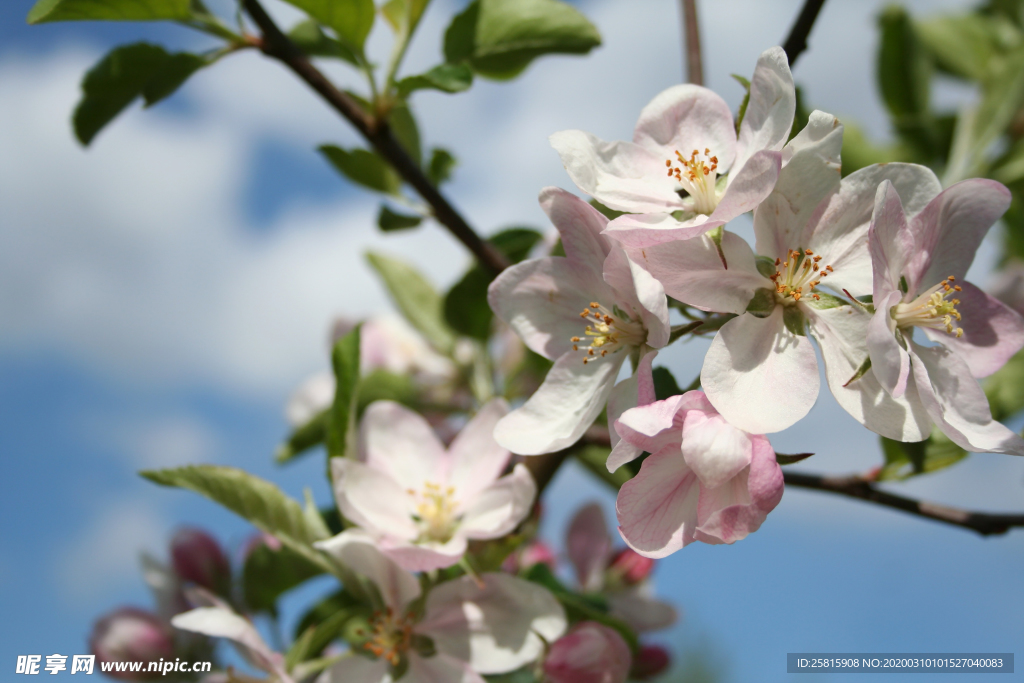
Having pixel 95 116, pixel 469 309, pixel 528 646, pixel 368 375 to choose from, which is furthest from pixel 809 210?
pixel 95 116

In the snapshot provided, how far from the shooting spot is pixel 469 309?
169cm

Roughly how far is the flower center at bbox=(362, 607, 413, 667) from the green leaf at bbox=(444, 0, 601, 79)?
2.99 ft

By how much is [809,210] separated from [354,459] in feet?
2.38

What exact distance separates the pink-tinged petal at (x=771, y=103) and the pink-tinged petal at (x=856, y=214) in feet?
0.30

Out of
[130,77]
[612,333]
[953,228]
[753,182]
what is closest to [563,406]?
[612,333]

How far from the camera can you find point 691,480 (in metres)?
0.82

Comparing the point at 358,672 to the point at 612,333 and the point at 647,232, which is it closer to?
the point at 612,333

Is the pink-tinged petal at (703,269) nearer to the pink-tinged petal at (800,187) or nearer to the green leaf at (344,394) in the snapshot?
the pink-tinged petal at (800,187)

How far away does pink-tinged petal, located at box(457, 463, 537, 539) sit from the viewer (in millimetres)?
1042

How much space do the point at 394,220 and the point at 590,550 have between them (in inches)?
33.2

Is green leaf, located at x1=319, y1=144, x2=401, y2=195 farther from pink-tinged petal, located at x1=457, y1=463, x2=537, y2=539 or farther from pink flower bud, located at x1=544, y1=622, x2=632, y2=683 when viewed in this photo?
pink flower bud, located at x1=544, y1=622, x2=632, y2=683

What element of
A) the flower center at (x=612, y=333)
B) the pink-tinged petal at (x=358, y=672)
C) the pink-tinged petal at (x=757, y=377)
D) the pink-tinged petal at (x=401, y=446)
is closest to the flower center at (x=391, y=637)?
the pink-tinged petal at (x=358, y=672)

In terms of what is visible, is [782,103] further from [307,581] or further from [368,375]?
[307,581]

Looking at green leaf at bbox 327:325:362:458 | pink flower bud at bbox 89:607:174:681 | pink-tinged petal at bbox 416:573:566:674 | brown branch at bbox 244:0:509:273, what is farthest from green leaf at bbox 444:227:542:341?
pink flower bud at bbox 89:607:174:681
